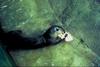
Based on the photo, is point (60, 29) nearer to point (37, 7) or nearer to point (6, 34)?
point (37, 7)

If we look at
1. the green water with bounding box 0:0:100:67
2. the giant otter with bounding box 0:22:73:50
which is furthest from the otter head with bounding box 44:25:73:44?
the green water with bounding box 0:0:100:67

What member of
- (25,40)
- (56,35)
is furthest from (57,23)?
(25,40)

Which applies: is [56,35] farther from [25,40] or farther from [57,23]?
[25,40]

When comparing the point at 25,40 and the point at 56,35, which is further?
the point at 56,35

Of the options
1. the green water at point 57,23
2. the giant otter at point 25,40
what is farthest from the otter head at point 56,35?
the green water at point 57,23

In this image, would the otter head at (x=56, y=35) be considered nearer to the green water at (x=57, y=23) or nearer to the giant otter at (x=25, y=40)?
the giant otter at (x=25, y=40)

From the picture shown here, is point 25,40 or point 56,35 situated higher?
point 25,40
